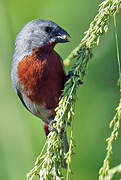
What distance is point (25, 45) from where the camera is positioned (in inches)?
153

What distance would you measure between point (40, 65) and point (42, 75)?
10 cm

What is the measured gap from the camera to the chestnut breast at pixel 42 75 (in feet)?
12.1

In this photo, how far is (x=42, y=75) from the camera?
3.67 m

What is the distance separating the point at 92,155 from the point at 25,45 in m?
1.68

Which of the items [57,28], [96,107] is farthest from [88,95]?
[57,28]

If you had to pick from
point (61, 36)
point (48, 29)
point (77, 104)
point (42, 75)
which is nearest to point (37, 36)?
point (48, 29)

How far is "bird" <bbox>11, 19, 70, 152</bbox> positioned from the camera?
3688 millimetres

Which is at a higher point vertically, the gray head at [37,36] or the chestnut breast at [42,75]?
the gray head at [37,36]

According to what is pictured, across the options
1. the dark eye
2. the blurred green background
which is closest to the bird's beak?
the dark eye

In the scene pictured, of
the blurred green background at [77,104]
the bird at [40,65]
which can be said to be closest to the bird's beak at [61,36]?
the bird at [40,65]

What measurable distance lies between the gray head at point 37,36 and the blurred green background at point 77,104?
0.54 m

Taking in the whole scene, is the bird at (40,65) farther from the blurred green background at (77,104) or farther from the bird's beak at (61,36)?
the blurred green background at (77,104)

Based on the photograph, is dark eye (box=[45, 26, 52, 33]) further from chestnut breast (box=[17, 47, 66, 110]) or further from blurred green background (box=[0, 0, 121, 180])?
blurred green background (box=[0, 0, 121, 180])

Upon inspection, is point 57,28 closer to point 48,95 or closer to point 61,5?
point 48,95
